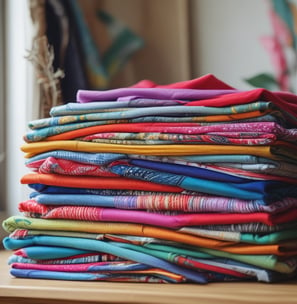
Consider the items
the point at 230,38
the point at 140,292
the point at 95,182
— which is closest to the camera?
the point at 140,292

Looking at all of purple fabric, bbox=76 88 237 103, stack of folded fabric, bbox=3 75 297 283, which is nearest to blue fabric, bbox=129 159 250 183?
stack of folded fabric, bbox=3 75 297 283

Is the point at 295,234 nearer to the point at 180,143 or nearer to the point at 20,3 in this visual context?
the point at 180,143

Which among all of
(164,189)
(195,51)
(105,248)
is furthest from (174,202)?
(195,51)

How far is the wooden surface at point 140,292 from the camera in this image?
2.32 ft

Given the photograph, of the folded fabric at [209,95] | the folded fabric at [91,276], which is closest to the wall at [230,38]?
the folded fabric at [209,95]

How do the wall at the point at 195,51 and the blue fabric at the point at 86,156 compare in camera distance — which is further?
the wall at the point at 195,51

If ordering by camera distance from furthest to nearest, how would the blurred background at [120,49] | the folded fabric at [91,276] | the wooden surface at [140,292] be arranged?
the blurred background at [120,49] → the folded fabric at [91,276] → the wooden surface at [140,292]

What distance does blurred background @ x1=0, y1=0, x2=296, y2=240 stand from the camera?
1.19 meters

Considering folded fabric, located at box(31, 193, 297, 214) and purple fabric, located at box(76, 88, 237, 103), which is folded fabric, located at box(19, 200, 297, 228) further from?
purple fabric, located at box(76, 88, 237, 103)

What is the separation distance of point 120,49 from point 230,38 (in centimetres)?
24

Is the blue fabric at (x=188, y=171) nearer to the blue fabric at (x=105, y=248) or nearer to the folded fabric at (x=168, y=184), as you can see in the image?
the folded fabric at (x=168, y=184)

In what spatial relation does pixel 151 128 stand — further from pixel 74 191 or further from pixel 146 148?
pixel 74 191

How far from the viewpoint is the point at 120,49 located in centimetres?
129

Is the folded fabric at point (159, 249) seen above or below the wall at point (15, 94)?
below
